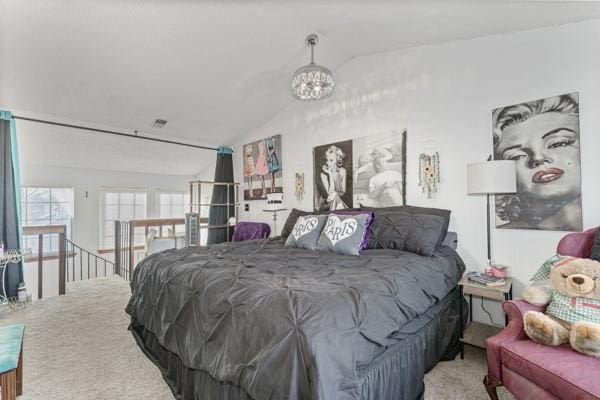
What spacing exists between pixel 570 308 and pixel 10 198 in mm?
4985

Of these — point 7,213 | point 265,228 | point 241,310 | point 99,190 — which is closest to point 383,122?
point 265,228

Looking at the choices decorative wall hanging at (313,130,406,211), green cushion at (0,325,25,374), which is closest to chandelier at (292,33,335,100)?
decorative wall hanging at (313,130,406,211)

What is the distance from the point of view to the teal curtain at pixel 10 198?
3.26 meters

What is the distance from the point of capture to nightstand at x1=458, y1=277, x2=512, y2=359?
196cm

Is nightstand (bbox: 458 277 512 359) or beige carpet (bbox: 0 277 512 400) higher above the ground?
nightstand (bbox: 458 277 512 359)

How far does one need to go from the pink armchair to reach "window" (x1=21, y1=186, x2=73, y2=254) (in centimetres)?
632

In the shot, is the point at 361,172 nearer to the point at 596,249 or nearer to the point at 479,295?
the point at 479,295

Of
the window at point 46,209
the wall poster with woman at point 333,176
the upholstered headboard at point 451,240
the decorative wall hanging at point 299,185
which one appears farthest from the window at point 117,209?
the upholstered headboard at point 451,240

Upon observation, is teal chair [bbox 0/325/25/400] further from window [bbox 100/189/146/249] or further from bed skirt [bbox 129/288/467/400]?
window [bbox 100/189/146/249]

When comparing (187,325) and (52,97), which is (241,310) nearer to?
(187,325)

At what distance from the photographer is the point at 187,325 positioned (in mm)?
1603

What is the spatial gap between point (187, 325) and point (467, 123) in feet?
8.98

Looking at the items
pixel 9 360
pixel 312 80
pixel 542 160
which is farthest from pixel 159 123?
pixel 542 160

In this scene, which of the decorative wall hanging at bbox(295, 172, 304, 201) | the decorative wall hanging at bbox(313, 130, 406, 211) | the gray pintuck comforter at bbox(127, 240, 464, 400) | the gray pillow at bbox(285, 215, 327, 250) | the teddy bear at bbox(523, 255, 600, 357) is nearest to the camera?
the gray pintuck comforter at bbox(127, 240, 464, 400)
